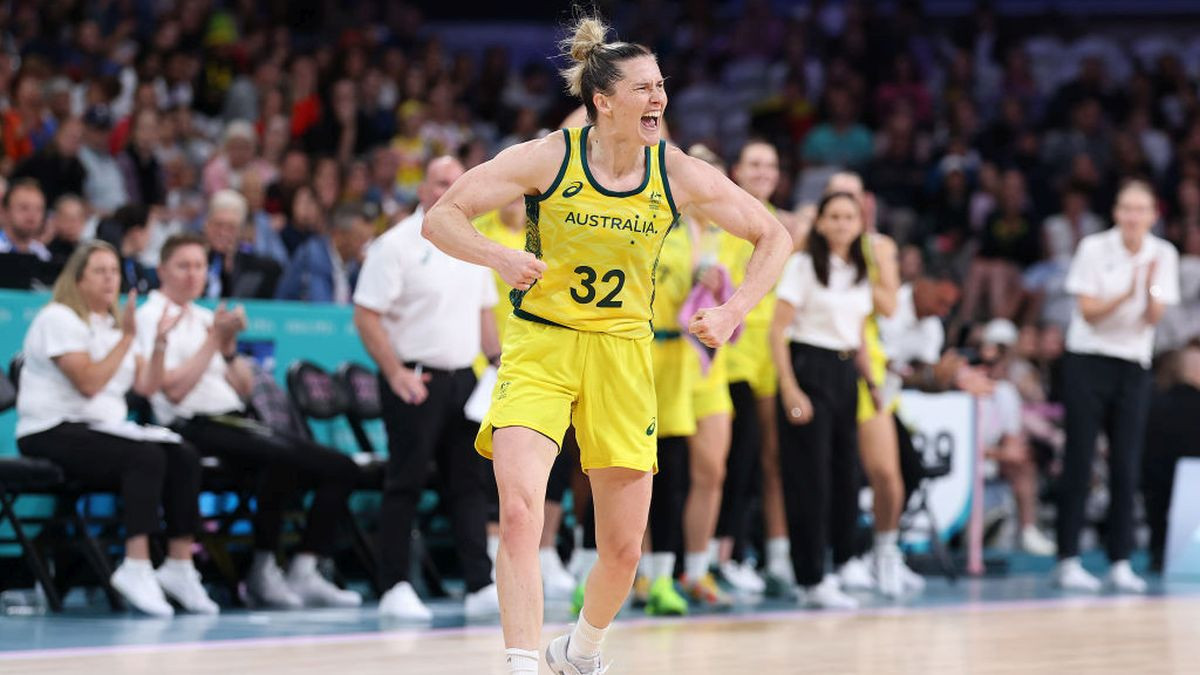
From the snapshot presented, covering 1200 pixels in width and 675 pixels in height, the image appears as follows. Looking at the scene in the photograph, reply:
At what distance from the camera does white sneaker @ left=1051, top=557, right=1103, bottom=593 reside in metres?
10.5

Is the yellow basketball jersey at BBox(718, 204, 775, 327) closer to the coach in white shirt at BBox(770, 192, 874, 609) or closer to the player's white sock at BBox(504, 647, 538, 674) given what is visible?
the coach in white shirt at BBox(770, 192, 874, 609)

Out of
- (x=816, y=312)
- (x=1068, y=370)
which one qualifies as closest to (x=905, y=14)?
(x=1068, y=370)

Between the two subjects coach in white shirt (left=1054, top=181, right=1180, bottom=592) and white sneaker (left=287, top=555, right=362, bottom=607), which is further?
coach in white shirt (left=1054, top=181, right=1180, bottom=592)

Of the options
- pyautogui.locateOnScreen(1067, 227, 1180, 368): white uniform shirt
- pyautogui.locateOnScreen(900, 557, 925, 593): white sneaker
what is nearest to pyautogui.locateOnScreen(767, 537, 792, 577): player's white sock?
pyautogui.locateOnScreen(900, 557, 925, 593): white sneaker

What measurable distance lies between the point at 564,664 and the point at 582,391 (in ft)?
3.16

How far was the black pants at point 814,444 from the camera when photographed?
8.91m

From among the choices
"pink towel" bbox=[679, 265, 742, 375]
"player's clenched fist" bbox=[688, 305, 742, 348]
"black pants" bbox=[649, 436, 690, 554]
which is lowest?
"black pants" bbox=[649, 436, 690, 554]

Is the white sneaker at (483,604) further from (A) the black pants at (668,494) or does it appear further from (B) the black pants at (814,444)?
(B) the black pants at (814,444)

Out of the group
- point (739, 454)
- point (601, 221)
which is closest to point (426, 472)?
point (739, 454)

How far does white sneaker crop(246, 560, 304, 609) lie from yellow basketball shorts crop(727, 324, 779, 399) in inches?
103

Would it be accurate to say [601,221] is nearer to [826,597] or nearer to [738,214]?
[738,214]

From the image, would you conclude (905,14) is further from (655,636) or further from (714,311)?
(714,311)

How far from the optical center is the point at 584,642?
5691 mm

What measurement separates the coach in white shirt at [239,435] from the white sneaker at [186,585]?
534 millimetres
